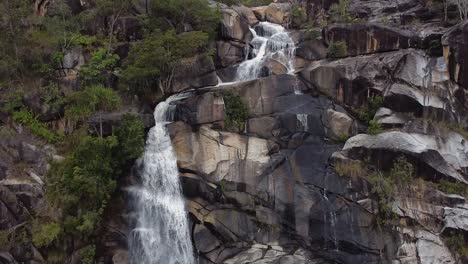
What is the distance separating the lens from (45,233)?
16.3 meters

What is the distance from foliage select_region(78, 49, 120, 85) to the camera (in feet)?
73.6

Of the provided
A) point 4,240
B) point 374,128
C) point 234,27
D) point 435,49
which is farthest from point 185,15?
point 4,240

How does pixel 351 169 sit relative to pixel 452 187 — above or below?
above

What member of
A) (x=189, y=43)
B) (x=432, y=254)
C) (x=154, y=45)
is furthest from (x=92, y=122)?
(x=432, y=254)

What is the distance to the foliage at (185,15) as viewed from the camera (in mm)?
25422

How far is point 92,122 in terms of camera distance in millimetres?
19922

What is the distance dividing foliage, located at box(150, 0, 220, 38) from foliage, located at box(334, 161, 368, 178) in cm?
1173

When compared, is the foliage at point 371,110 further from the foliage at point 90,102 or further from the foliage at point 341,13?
the foliage at point 90,102

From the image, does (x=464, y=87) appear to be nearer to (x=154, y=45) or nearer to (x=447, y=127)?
(x=447, y=127)

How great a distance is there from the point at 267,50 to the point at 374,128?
29.0ft

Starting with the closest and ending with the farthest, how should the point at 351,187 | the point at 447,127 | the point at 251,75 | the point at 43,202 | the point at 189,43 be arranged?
the point at 43,202 → the point at 351,187 → the point at 447,127 → the point at 189,43 → the point at 251,75

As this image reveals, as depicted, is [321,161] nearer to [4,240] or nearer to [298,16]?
[298,16]

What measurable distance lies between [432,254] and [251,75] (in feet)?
43.4

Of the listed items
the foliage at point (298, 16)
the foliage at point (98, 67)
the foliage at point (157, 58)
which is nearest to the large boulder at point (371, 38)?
the foliage at point (298, 16)
